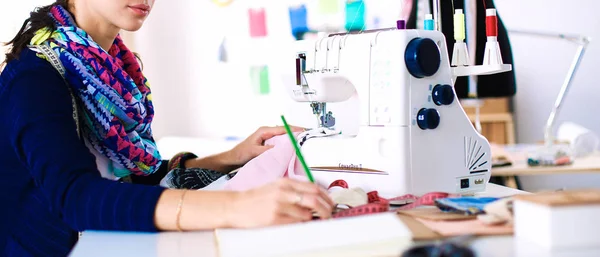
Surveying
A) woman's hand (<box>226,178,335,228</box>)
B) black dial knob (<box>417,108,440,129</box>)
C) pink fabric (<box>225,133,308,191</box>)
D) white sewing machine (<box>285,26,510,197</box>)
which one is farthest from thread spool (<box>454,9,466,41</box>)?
woman's hand (<box>226,178,335,228</box>)

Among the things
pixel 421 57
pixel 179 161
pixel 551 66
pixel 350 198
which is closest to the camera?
pixel 350 198

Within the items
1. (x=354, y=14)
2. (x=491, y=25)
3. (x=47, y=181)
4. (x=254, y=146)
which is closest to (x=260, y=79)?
(x=354, y=14)

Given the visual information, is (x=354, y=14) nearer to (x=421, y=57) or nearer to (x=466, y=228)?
(x=421, y=57)

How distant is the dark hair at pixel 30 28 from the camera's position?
5.36ft

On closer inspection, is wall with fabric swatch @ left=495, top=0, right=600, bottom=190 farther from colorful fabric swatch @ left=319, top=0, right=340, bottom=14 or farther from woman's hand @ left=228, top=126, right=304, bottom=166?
woman's hand @ left=228, top=126, right=304, bottom=166

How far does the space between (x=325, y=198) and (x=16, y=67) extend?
755mm

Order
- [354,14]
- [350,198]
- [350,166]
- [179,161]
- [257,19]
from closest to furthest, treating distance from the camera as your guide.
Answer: [350,198] → [350,166] → [179,161] → [354,14] → [257,19]

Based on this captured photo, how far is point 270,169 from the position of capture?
179 centimetres

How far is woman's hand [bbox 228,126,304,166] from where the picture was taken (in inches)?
78.8

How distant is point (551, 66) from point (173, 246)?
14.4 ft

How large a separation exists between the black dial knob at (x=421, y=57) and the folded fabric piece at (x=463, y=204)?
351 mm

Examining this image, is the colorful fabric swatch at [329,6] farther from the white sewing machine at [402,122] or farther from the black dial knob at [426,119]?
the black dial knob at [426,119]

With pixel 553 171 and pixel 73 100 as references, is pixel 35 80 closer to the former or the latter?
pixel 73 100

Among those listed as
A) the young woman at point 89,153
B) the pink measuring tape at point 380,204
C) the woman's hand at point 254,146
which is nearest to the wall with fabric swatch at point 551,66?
the woman's hand at point 254,146
